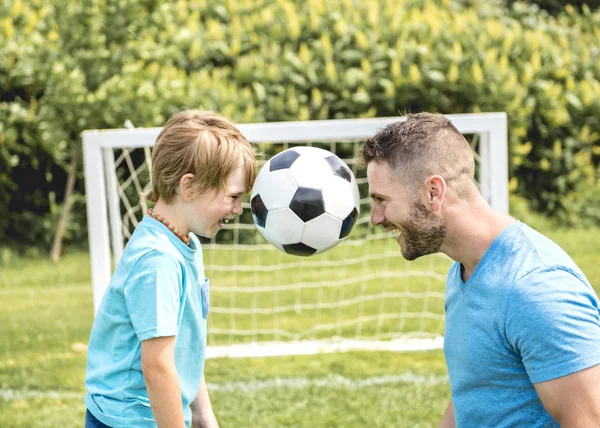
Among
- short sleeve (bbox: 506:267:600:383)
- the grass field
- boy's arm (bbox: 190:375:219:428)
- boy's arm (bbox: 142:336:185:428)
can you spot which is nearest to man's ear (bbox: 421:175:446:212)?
short sleeve (bbox: 506:267:600:383)

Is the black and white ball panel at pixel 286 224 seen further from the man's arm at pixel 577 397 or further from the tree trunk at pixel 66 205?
the tree trunk at pixel 66 205

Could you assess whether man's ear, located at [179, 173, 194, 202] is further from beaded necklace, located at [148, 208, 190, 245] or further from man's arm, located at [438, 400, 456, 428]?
man's arm, located at [438, 400, 456, 428]

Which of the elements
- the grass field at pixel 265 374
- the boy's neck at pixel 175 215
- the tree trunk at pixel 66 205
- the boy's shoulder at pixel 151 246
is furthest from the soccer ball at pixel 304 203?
the tree trunk at pixel 66 205

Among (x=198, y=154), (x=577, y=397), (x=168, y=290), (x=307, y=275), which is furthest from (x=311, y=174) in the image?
(x=307, y=275)

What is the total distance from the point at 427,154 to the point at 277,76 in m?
6.78

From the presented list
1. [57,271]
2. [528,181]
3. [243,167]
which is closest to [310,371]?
[243,167]

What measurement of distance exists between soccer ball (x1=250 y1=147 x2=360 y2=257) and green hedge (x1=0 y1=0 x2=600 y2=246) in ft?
17.3

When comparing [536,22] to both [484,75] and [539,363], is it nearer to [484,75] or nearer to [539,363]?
[484,75]

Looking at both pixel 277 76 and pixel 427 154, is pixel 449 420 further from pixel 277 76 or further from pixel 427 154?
pixel 277 76

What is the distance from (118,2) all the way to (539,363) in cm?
713

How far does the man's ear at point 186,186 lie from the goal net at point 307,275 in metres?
1.46

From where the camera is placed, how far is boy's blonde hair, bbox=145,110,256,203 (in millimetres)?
2566

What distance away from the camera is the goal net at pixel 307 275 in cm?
483

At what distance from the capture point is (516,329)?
211 cm
